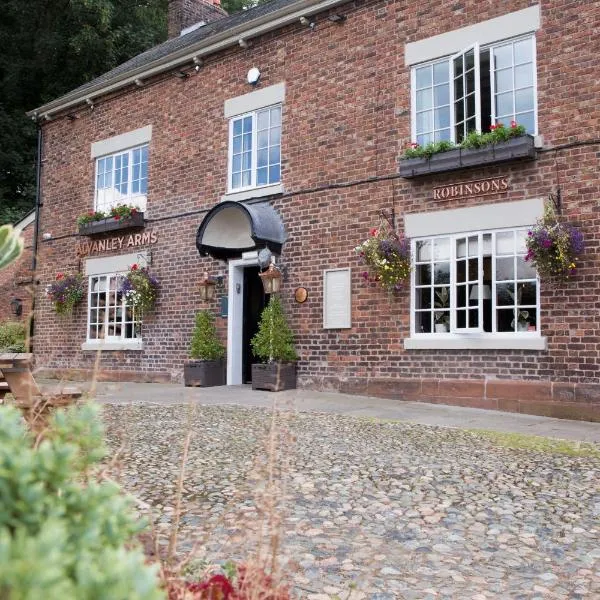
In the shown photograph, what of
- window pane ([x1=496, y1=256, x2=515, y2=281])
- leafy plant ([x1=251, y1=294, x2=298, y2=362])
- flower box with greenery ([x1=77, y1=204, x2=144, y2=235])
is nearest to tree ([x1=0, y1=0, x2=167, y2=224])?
flower box with greenery ([x1=77, y1=204, x2=144, y2=235])

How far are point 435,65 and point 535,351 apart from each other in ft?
15.6

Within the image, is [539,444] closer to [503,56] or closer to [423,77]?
[503,56]

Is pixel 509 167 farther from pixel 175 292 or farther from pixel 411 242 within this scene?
pixel 175 292

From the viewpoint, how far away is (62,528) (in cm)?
110

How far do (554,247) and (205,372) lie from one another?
651cm

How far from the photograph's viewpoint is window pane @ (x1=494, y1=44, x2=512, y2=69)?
9.94 metres

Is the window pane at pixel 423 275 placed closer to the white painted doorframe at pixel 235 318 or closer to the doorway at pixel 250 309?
the white painted doorframe at pixel 235 318

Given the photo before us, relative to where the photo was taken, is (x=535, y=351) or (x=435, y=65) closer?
(x=535, y=351)

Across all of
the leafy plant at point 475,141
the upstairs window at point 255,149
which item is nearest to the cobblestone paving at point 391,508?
the leafy plant at point 475,141

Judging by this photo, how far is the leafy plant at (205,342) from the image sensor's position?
12.5m

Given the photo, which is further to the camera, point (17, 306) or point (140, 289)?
point (17, 306)

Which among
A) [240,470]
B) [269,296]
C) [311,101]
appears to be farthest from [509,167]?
[240,470]

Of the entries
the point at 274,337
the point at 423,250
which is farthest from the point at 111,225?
the point at 423,250

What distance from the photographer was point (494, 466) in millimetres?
5629
